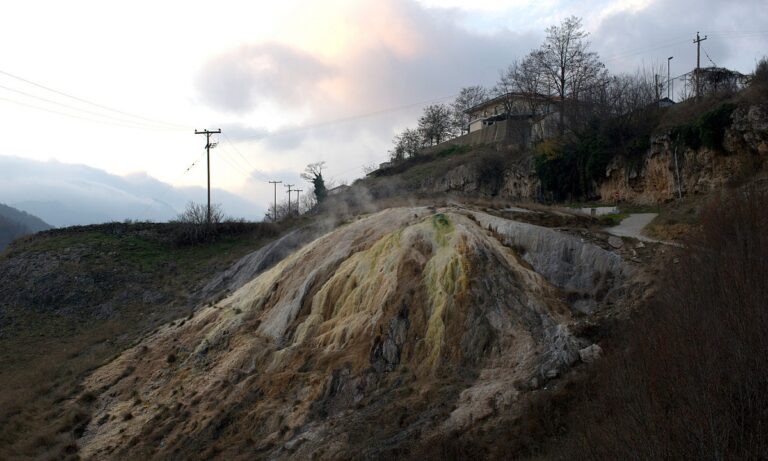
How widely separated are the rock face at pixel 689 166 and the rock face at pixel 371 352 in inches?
532

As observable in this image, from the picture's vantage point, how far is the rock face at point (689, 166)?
25031 millimetres

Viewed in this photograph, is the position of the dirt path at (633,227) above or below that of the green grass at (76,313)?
above

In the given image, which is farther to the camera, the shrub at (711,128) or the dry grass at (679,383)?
the shrub at (711,128)

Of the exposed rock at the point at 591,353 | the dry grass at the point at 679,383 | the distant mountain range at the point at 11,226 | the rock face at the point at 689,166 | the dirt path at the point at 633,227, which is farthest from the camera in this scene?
the distant mountain range at the point at 11,226

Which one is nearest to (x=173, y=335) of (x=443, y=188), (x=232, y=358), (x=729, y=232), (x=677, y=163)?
(x=232, y=358)

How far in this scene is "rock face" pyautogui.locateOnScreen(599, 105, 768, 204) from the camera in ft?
82.1

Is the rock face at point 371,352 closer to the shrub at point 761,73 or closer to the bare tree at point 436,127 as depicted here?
the shrub at point 761,73

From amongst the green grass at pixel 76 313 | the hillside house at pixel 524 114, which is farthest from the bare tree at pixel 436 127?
the green grass at pixel 76 313

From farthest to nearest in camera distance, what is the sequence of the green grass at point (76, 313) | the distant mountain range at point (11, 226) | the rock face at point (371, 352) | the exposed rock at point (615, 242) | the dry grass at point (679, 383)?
the distant mountain range at point (11, 226) → the green grass at point (76, 313) → the exposed rock at point (615, 242) → the rock face at point (371, 352) → the dry grass at point (679, 383)

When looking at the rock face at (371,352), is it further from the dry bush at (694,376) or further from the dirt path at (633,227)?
the dirt path at (633,227)

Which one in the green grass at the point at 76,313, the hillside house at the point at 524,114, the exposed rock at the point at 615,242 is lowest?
the green grass at the point at 76,313

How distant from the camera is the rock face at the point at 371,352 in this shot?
40.7 feet

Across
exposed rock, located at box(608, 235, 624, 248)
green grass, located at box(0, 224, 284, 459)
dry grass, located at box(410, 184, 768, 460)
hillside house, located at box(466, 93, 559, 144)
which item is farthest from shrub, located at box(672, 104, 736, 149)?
green grass, located at box(0, 224, 284, 459)

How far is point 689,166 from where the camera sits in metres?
28.3
